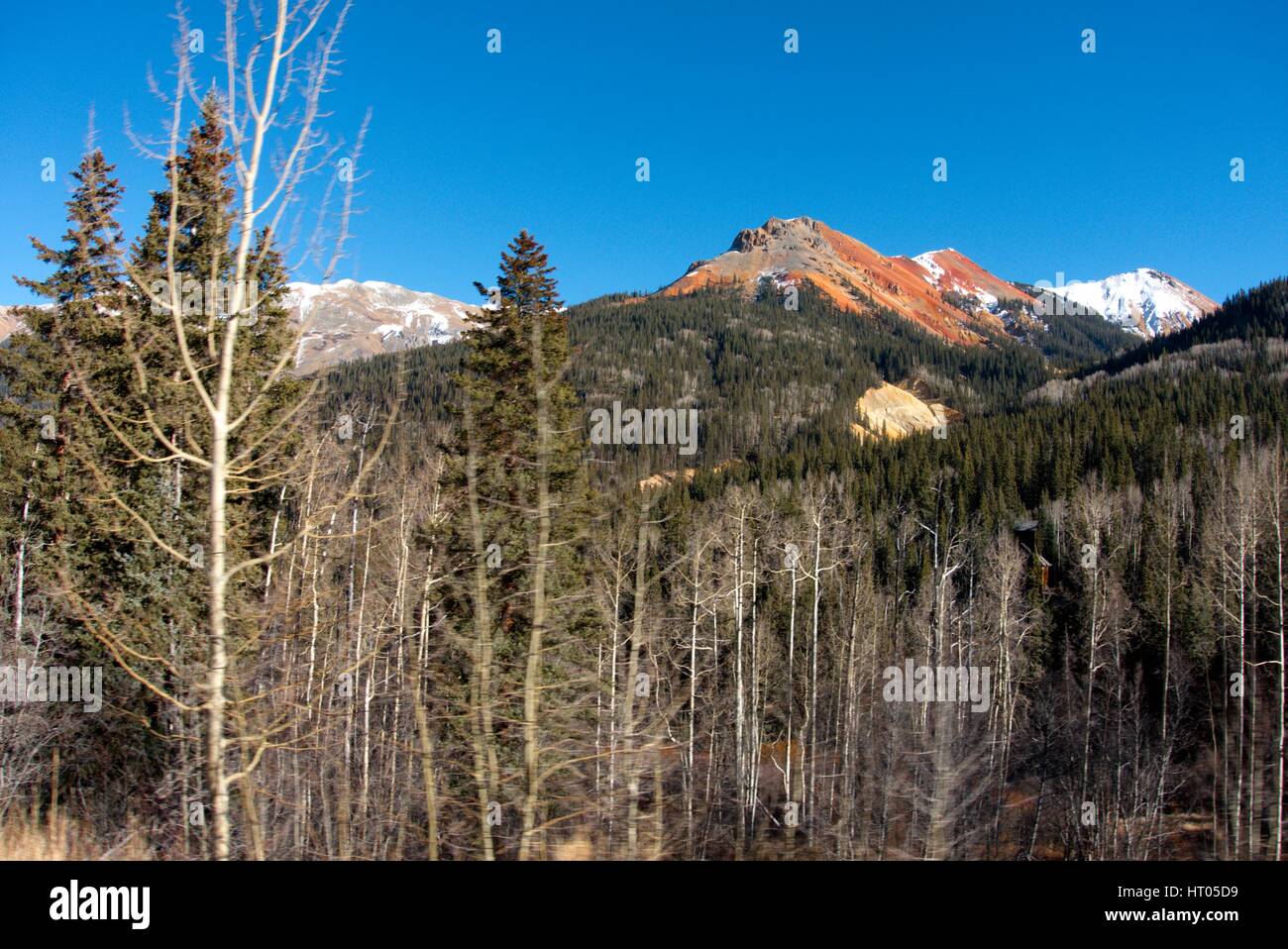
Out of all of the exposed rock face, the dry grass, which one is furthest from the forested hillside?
the exposed rock face

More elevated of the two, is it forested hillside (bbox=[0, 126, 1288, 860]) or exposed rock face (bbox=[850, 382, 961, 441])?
exposed rock face (bbox=[850, 382, 961, 441])

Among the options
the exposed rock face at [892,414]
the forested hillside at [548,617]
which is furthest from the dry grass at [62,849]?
the exposed rock face at [892,414]

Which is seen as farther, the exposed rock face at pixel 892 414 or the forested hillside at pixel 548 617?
the exposed rock face at pixel 892 414

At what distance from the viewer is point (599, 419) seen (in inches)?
535

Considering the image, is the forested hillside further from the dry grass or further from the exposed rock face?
the exposed rock face

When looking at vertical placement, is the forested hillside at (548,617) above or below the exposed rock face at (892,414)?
below

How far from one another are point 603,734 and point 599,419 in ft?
26.3

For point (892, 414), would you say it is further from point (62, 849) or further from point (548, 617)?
point (62, 849)

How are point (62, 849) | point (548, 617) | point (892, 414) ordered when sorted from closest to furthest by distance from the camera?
point (62, 849)
point (548, 617)
point (892, 414)

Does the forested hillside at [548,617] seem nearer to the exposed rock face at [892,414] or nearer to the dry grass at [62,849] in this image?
the dry grass at [62,849]

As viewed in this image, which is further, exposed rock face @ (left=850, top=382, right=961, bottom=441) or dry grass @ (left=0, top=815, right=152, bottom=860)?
exposed rock face @ (left=850, top=382, right=961, bottom=441)

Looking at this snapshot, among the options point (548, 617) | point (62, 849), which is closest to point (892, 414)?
point (548, 617)

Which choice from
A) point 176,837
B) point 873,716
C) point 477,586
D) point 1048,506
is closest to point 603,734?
point 477,586

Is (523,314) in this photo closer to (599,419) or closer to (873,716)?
(599,419)
